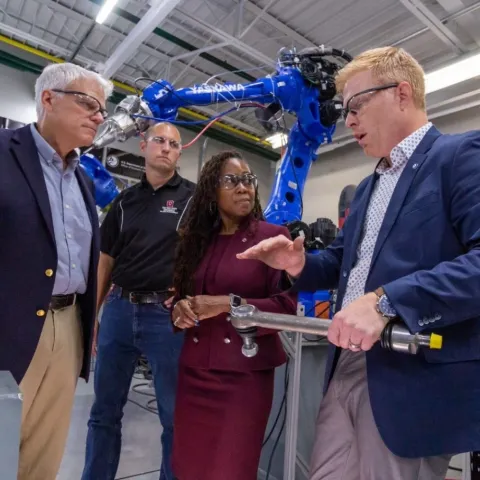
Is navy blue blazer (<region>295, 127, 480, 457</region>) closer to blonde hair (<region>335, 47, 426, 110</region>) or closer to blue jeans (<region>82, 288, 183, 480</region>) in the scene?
blonde hair (<region>335, 47, 426, 110</region>)

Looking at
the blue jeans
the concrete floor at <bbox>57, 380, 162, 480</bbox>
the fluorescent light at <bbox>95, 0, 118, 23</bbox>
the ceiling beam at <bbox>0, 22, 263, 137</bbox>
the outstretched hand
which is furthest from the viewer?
the ceiling beam at <bbox>0, 22, 263, 137</bbox>

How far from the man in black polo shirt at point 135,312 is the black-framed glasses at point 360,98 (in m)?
1.10

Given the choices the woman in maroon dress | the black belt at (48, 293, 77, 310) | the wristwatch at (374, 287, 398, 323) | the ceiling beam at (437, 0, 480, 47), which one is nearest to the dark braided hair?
the woman in maroon dress

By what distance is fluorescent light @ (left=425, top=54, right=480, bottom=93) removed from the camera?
348cm

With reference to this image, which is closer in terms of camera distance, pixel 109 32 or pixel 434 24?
pixel 434 24

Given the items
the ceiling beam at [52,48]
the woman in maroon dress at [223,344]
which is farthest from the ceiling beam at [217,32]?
the woman in maroon dress at [223,344]

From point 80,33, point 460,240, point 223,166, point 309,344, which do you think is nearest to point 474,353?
point 460,240

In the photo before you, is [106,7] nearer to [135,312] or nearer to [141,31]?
[141,31]

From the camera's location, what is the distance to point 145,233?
198 cm

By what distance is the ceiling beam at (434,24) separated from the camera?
3.42 meters

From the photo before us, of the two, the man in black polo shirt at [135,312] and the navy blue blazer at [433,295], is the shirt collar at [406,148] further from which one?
the man in black polo shirt at [135,312]

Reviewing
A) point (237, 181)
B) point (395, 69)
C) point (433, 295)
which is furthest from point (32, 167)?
point (433, 295)

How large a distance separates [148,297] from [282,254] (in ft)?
3.00

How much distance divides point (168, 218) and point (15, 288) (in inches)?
33.3
